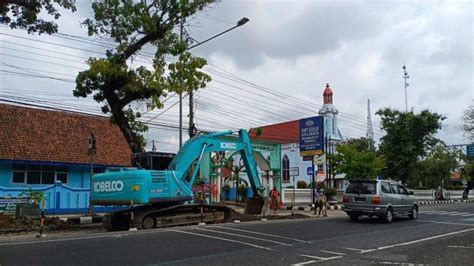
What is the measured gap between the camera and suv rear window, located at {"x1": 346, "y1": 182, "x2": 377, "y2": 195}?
2089 centimetres

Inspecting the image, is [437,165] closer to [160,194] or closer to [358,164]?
[358,164]

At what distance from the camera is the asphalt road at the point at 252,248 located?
1010 cm

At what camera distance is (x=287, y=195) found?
36062 millimetres

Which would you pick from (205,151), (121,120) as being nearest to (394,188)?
(205,151)

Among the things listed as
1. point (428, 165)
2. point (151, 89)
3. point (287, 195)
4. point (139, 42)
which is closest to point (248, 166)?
point (151, 89)

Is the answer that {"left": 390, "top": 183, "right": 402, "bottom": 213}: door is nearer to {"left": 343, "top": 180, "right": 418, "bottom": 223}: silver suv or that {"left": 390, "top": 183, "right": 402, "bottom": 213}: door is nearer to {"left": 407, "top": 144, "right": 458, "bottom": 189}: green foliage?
{"left": 343, "top": 180, "right": 418, "bottom": 223}: silver suv

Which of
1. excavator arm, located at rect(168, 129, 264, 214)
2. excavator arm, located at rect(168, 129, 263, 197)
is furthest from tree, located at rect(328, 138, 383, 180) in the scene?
excavator arm, located at rect(168, 129, 263, 197)

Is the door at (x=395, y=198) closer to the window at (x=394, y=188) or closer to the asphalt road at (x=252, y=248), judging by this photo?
the window at (x=394, y=188)

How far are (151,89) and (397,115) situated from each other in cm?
3318

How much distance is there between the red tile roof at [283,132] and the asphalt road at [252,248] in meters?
47.4

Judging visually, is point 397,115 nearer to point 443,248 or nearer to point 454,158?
point 454,158

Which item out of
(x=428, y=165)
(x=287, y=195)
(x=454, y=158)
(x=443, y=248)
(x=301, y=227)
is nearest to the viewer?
(x=443, y=248)

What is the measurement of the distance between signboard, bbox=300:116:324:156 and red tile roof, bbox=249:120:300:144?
104 ft

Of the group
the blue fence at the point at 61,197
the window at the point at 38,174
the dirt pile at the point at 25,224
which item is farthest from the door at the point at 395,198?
the window at the point at 38,174
